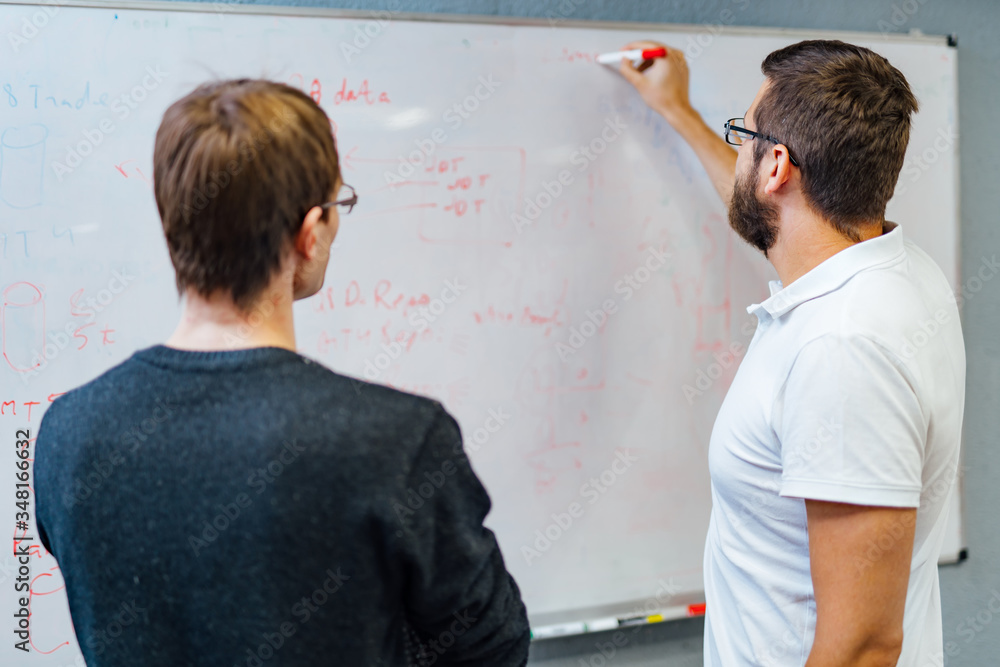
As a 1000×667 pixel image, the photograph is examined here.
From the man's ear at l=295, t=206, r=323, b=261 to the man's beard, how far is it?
638mm

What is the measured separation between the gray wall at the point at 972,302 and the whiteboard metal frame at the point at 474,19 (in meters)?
0.05

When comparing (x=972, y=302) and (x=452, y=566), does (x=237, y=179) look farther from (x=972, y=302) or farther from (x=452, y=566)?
(x=972, y=302)

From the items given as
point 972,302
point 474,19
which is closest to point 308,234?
point 474,19

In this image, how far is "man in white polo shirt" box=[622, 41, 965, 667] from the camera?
754 millimetres

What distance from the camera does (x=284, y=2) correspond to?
48.2 inches

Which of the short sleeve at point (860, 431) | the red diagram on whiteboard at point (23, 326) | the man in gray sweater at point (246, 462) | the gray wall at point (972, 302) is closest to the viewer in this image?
the man in gray sweater at point (246, 462)

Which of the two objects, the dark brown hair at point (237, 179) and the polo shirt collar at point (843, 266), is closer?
the dark brown hair at point (237, 179)

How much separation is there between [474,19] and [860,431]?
3.16ft

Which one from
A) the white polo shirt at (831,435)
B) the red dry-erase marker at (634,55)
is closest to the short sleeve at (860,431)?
the white polo shirt at (831,435)

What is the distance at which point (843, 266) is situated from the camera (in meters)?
0.84

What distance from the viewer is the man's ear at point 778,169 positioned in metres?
0.91

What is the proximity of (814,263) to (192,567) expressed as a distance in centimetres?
80

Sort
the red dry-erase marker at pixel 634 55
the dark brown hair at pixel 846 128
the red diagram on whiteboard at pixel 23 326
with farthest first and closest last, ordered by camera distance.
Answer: the red dry-erase marker at pixel 634 55
the red diagram on whiteboard at pixel 23 326
the dark brown hair at pixel 846 128

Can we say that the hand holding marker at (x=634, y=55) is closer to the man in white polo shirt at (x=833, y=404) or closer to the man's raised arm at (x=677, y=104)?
the man's raised arm at (x=677, y=104)
